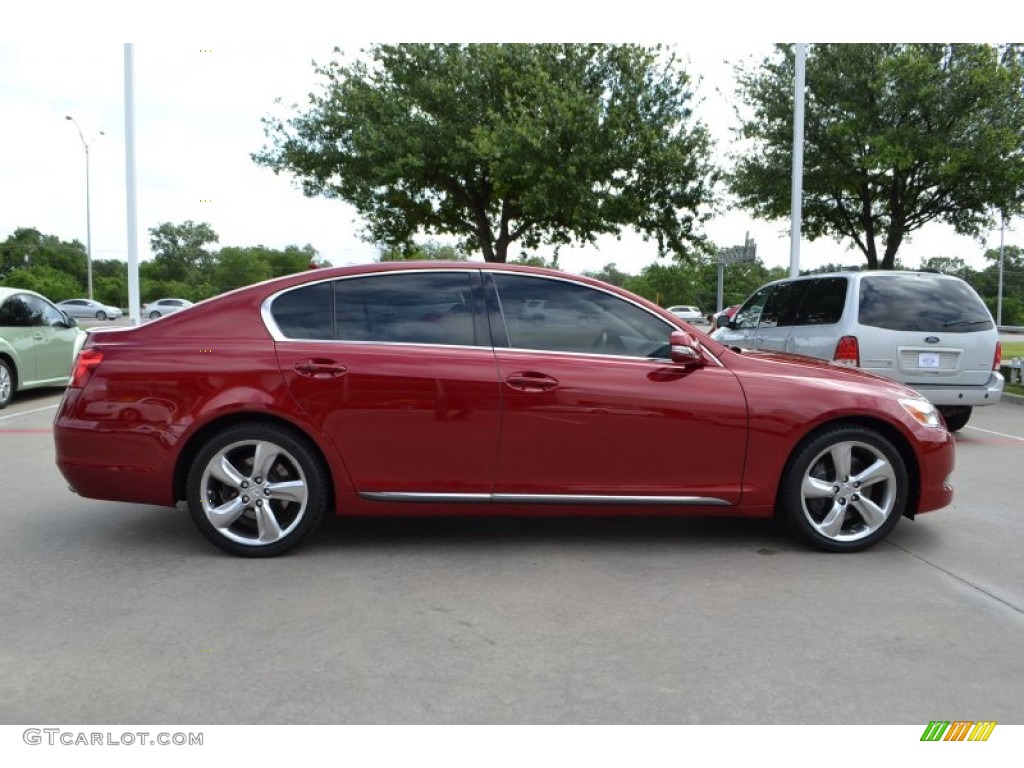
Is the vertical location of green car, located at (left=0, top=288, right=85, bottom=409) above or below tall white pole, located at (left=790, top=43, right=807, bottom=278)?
below

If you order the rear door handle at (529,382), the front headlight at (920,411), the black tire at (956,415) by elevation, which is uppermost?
the rear door handle at (529,382)

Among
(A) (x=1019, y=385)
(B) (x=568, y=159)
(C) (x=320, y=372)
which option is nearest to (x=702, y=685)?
(C) (x=320, y=372)

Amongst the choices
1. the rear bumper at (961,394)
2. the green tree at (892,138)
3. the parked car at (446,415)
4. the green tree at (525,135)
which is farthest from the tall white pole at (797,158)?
the parked car at (446,415)

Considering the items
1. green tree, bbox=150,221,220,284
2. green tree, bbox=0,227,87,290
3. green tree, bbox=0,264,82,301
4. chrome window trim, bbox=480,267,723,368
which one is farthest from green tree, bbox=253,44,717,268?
green tree, bbox=150,221,220,284

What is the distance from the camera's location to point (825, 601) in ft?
13.6

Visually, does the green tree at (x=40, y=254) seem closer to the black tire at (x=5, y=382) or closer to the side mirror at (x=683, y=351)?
the black tire at (x=5, y=382)

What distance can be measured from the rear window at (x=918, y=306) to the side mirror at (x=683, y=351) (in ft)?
15.5

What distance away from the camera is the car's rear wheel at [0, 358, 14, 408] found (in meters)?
11.7

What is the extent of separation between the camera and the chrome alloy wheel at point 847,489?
4.89 m

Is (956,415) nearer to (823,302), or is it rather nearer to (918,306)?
(918,306)

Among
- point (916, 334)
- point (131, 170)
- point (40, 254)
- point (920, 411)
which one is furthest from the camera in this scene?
point (40, 254)

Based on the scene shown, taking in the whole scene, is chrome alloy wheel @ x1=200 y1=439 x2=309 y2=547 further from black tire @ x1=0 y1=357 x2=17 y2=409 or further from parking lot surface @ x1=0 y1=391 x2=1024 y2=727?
black tire @ x1=0 y1=357 x2=17 y2=409

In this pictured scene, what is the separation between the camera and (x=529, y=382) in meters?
4.70

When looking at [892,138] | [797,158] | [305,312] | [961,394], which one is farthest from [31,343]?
[892,138]
